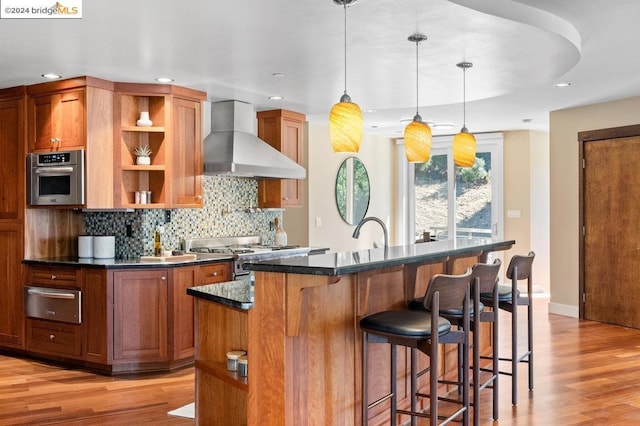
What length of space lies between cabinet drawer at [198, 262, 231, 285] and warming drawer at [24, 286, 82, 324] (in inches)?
38.5

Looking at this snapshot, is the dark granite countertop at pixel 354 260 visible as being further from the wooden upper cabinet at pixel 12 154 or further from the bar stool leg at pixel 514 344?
the wooden upper cabinet at pixel 12 154

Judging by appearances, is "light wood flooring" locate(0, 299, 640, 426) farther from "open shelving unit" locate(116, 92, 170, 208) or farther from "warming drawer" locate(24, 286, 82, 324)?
"open shelving unit" locate(116, 92, 170, 208)

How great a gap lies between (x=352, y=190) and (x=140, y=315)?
4.62 m

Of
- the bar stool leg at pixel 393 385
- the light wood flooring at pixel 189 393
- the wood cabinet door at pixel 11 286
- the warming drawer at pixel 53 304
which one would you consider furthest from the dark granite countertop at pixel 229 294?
the wood cabinet door at pixel 11 286

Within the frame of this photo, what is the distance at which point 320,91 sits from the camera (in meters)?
5.73

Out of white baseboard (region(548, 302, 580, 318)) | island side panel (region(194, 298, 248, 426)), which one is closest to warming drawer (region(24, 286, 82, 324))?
island side panel (region(194, 298, 248, 426))

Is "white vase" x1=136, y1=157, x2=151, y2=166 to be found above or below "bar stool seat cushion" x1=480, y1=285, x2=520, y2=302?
above

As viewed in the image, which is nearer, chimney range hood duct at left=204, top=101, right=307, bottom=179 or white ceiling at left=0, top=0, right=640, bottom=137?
white ceiling at left=0, top=0, right=640, bottom=137

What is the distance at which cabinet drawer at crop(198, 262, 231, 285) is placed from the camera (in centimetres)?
521

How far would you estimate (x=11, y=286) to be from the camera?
5.51 m

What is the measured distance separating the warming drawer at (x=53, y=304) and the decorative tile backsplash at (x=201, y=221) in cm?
70

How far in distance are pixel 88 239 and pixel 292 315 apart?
10.9ft

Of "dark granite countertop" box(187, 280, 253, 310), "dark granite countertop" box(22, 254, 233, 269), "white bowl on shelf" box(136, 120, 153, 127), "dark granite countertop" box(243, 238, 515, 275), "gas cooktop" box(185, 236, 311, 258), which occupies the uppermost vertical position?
"white bowl on shelf" box(136, 120, 153, 127)

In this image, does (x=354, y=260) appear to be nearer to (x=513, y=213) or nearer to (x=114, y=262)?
(x=114, y=262)
